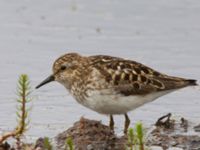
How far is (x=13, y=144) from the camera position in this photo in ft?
30.6

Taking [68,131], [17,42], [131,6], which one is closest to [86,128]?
[68,131]

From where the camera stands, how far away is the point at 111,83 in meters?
10.3

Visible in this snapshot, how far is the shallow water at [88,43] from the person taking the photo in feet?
37.4

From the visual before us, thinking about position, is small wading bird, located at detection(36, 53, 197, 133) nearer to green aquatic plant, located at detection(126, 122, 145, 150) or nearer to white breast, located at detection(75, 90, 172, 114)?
white breast, located at detection(75, 90, 172, 114)

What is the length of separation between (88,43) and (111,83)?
14.4ft

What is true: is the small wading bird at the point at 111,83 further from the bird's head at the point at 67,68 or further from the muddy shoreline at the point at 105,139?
the muddy shoreline at the point at 105,139

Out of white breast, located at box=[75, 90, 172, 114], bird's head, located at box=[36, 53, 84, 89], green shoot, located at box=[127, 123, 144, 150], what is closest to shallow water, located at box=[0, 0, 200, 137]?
white breast, located at box=[75, 90, 172, 114]

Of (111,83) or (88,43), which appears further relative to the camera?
(88,43)

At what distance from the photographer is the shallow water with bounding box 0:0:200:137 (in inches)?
449

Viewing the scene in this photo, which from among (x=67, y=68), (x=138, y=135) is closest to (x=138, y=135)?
(x=138, y=135)

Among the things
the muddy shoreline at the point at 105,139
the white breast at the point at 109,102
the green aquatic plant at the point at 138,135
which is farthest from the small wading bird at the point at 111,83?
the green aquatic plant at the point at 138,135

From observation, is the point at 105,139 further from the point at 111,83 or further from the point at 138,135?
the point at 138,135

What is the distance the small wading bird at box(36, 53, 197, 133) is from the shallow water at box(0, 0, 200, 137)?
48 cm

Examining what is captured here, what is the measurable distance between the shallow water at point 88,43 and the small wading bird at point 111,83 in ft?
1.59
